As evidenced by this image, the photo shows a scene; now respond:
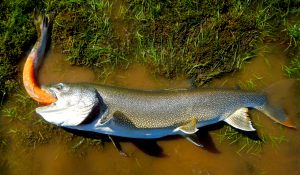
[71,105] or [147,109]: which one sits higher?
[71,105]

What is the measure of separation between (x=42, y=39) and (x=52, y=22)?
0.28 metres

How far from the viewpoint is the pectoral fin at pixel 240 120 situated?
19.9 feet

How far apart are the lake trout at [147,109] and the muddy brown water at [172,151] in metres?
0.31

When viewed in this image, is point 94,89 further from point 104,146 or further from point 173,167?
point 173,167

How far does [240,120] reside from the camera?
6.09m

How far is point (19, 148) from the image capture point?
6.13 m

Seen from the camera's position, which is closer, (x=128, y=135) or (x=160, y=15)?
(x=128, y=135)

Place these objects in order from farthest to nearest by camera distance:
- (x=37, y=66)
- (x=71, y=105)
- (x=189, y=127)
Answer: (x=37, y=66), (x=189, y=127), (x=71, y=105)

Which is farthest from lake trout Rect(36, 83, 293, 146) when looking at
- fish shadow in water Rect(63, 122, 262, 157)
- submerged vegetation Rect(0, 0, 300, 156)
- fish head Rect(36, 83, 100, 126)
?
submerged vegetation Rect(0, 0, 300, 156)

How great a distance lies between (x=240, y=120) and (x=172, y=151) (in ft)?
3.14

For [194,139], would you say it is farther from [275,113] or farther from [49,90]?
[49,90]

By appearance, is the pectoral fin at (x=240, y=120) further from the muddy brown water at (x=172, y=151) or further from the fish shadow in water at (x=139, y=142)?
the fish shadow in water at (x=139, y=142)

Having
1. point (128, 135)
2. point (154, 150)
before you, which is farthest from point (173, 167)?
point (128, 135)

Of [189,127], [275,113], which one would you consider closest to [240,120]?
[275,113]
